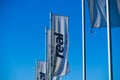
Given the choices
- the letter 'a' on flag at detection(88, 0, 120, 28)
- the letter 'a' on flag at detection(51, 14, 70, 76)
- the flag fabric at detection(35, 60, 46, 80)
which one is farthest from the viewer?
the flag fabric at detection(35, 60, 46, 80)

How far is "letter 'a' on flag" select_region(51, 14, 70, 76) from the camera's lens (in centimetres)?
550

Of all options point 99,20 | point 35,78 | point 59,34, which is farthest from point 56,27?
point 35,78

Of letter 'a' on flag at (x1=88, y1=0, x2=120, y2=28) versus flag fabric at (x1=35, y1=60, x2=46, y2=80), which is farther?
flag fabric at (x1=35, y1=60, x2=46, y2=80)

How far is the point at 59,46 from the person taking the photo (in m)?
5.58

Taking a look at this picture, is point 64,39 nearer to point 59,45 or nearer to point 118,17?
point 59,45

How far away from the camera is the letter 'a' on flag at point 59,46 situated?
18.0 ft

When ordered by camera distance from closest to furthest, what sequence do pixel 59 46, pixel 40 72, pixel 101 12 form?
pixel 101 12, pixel 59 46, pixel 40 72

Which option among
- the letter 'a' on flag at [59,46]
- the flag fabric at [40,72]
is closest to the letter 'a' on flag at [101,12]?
the letter 'a' on flag at [59,46]

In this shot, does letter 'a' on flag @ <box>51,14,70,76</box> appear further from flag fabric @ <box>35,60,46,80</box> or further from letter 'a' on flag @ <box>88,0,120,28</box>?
flag fabric @ <box>35,60,46,80</box>

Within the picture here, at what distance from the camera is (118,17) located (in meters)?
4.97

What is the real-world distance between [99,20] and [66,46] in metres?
1.10

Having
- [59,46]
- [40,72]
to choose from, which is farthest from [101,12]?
[40,72]

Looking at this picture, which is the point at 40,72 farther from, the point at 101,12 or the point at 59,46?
the point at 101,12

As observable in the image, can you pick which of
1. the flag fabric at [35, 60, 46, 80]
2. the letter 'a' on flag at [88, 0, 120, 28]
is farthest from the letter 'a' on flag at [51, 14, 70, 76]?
the flag fabric at [35, 60, 46, 80]
